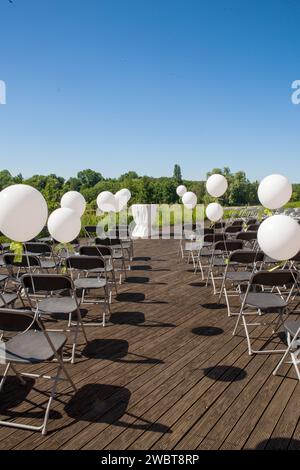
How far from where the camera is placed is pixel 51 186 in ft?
52.2

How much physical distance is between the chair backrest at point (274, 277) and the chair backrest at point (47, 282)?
6.31 ft

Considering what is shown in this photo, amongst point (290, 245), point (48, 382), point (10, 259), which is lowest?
point (48, 382)

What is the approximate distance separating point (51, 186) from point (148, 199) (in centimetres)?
799

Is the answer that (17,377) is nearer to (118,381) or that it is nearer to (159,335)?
(118,381)

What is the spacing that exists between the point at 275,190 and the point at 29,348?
5.10m

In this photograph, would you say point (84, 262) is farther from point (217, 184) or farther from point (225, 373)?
point (217, 184)

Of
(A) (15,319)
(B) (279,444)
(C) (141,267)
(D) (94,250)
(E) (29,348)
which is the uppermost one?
(D) (94,250)

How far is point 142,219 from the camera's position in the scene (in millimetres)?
14320

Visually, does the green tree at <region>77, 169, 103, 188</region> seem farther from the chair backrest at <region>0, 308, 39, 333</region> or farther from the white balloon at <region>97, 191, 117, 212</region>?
the chair backrest at <region>0, 308, 39, 333</region>

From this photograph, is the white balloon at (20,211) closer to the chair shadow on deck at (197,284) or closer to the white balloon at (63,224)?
the white balloon at (63,224)

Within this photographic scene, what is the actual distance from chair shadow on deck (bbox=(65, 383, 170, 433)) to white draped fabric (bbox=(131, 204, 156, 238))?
1103 cm

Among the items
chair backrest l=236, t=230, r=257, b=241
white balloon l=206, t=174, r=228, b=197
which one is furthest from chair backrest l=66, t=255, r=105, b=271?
white balloon l=206, t=174, r=228, b=197

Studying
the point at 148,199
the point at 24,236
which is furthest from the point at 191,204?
the point at 148,199

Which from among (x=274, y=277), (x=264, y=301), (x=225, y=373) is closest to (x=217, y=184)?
(x=264, y=301)
